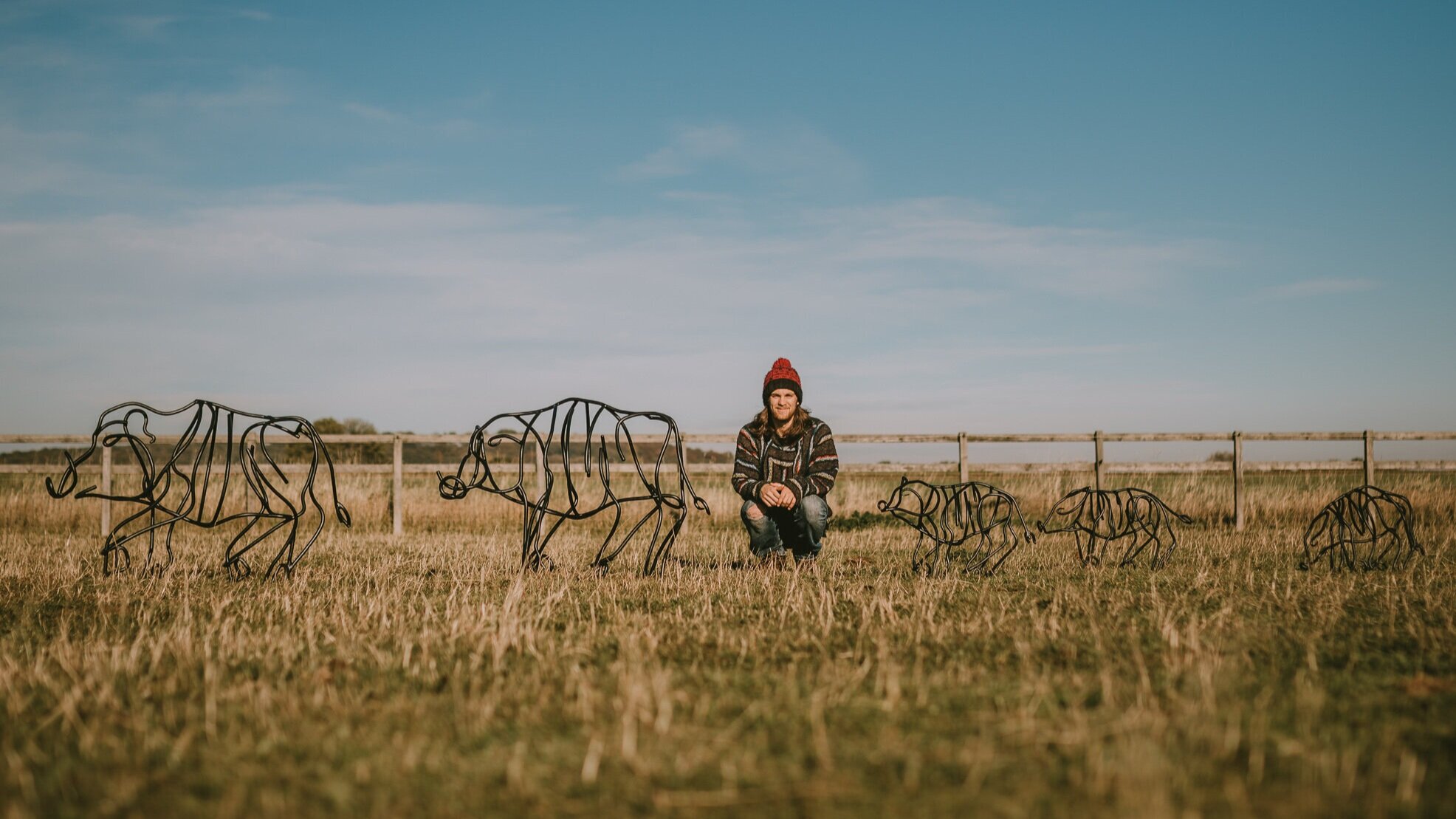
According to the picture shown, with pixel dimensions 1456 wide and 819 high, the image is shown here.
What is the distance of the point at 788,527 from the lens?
24.1ft

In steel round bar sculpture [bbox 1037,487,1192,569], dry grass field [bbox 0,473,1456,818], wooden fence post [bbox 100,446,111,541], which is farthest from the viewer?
wooden fence post [bbox 100,446,111,541]

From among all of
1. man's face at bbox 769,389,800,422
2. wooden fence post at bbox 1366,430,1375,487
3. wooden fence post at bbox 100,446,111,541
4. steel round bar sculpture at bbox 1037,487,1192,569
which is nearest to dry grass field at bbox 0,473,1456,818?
steel round bar sculpture at bbox 1037,487,1192,569

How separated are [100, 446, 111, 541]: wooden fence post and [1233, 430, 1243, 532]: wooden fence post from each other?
14510mm

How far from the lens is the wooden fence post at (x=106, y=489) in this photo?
11562mm

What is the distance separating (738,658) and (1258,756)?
187 centimetres

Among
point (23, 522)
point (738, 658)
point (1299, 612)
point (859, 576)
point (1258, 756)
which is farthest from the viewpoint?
point (23, 522)

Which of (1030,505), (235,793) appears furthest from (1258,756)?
(1030,505)

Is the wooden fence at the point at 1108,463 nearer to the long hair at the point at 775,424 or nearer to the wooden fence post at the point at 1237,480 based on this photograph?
the wooden fence post at the point at 1237,480

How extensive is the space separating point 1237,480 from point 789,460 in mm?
8495

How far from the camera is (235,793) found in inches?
86.0

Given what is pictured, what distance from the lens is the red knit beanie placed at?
7066mm

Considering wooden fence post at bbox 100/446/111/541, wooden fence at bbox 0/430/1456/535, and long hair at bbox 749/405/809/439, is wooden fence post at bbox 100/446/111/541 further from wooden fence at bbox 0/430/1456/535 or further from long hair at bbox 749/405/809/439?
long hair at bbox 749/405/809/439

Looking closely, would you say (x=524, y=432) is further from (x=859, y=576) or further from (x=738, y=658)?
(x=738, y=658)

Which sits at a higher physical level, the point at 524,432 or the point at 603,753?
the point at 524,432
